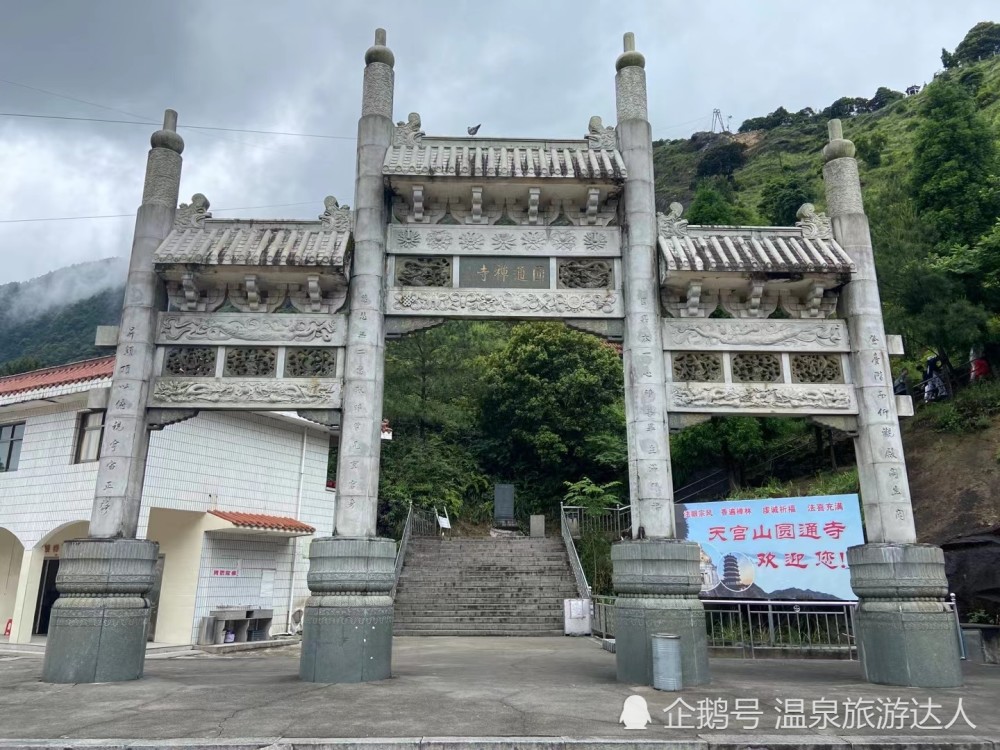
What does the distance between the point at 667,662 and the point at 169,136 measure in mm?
8846

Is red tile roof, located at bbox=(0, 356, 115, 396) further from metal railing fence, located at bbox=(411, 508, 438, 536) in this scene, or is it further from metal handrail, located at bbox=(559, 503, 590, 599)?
metal handrail, located at bbox=(559, 503, 590, 599)

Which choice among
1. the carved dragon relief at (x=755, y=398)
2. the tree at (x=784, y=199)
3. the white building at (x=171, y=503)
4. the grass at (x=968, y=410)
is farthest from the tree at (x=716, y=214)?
the carved dragon relief at (x=755, y=398)

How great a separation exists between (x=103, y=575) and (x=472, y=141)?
274 inches

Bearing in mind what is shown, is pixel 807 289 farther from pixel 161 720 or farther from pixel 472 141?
pixel 161 720

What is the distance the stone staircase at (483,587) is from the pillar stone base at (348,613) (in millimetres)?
9394

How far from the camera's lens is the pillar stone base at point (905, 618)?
7422 mm

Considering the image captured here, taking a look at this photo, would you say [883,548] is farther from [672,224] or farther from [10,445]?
[10,445]

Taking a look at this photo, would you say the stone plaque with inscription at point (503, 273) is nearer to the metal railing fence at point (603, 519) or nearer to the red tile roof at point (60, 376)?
the red tile roof at point (60, 376)

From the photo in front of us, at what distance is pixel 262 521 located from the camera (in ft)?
52.6

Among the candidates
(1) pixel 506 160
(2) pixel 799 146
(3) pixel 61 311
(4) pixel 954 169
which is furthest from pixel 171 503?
(2) pixel 799 146

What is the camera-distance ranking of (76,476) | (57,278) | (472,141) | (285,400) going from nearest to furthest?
1. (285,400)
2. (472,141)
3. (76,476)
4. (57,278)

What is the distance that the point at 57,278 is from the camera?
86.8 m

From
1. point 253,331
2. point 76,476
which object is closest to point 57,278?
point 76,476

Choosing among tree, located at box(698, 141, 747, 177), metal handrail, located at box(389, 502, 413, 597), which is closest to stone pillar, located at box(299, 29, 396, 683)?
metal handrail, located at box(389, 502, 413, 597)
